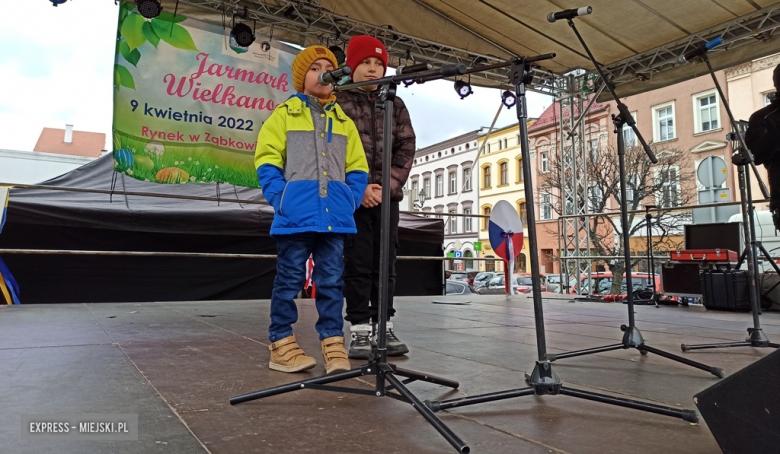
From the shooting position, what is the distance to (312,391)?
1.61 metres

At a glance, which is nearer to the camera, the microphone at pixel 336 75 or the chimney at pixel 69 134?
the microphone at pixel 336 75

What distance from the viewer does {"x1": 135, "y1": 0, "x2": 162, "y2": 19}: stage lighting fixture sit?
14.9 ft

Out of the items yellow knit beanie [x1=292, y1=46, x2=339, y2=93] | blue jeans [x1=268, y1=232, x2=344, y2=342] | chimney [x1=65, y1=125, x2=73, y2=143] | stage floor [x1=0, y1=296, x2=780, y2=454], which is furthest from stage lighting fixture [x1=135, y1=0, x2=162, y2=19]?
chimney [x1=65, y1=125, x2=73, y2=143]

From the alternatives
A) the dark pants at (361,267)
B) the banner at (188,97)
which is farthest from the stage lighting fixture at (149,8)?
the dark pants at (361,267)

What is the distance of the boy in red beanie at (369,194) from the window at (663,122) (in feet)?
65.9

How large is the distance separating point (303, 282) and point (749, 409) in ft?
4.66

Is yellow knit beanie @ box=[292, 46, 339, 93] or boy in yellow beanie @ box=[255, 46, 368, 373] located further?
yellow knit beanie @ box=[292, 46, 339, 93]

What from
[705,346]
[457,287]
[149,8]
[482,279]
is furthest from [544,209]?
[705,346]

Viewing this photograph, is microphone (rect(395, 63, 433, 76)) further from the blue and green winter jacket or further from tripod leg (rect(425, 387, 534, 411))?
tripod leg (rect(425, 387, 534, 411))

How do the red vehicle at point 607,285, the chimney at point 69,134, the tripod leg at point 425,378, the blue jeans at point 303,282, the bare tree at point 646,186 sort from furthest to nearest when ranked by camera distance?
the chimney at point 69,134, the bare tree at point 646,186, the red vehicle at point 607,285, the blue jeans at point 303,282, the tripod leg at point 425,378

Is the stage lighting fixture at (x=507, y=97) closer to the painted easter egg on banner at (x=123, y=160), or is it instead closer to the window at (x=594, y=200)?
the painted easter egg on banner at (x=123, y=160)

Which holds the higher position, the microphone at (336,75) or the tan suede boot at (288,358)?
the microphone at (336,75)

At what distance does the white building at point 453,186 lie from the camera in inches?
1217

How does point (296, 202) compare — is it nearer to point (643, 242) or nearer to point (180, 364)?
point (180, 364)
